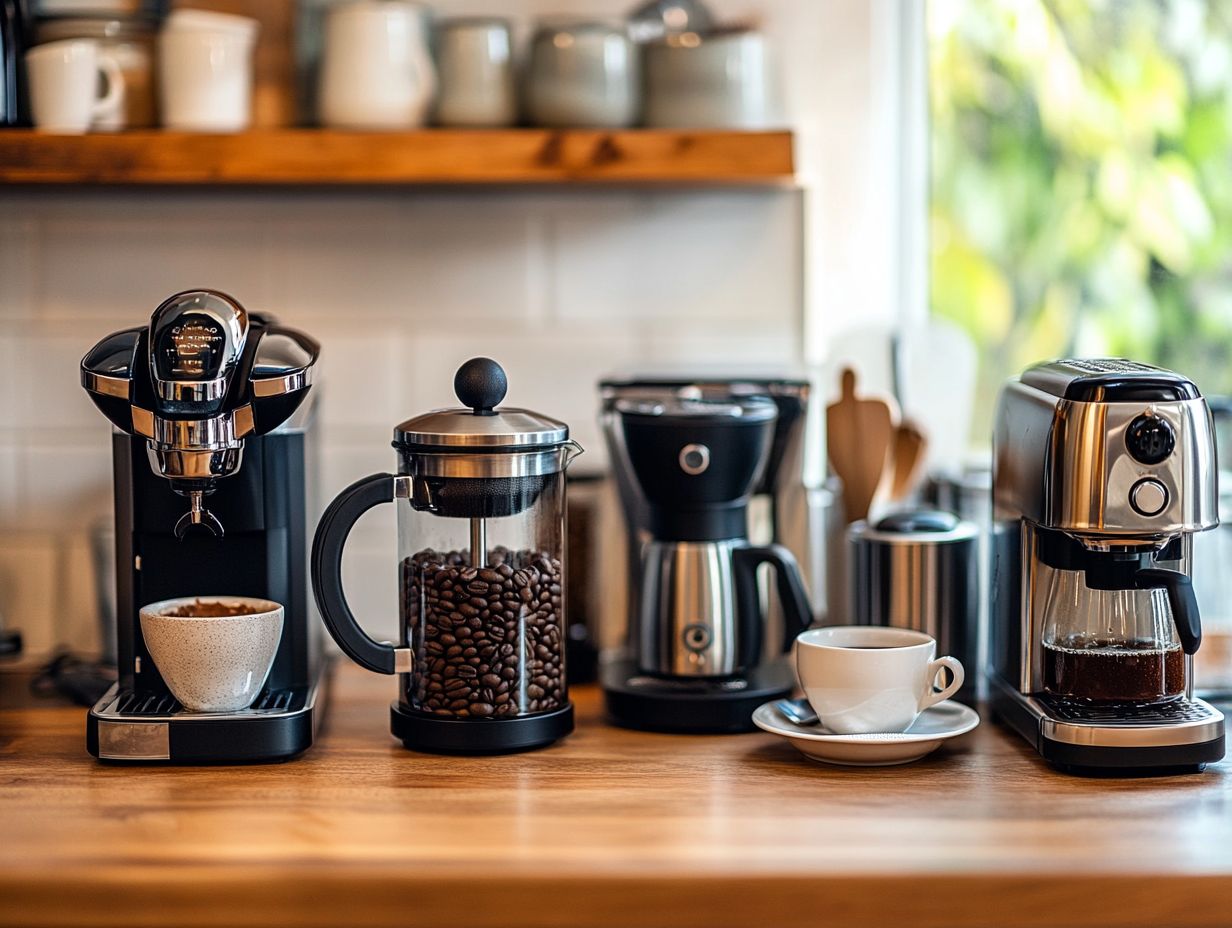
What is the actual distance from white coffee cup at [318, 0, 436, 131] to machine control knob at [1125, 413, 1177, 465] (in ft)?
2.40

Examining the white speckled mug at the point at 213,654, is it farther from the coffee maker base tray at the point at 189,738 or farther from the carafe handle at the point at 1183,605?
the carafe handle at the point at 1183,605

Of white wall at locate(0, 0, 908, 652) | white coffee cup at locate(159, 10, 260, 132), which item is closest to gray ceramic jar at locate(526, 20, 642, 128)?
white wall at locate(0, 0, 908, 652)

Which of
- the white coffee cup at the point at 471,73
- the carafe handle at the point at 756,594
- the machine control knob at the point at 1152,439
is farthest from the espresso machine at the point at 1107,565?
the white coffee cup at the point at 471,73

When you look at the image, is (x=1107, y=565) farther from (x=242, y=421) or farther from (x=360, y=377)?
(x=360, y=377)

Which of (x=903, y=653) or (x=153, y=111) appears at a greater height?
(x=153, y=111)

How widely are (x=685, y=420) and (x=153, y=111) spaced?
25.2 inches

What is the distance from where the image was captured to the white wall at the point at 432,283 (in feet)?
4.90

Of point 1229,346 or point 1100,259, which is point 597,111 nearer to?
point 1100,259

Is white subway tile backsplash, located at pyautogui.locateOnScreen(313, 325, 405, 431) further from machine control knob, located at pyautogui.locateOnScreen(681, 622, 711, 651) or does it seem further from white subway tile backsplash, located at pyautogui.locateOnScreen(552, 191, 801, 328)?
machine control knob, located at pyautogui.locateOnScreen(681, 622, 711, 651)

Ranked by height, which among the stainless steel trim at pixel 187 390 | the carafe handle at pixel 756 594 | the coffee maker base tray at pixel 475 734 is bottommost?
the coffee maker base tray at pixel 475 734

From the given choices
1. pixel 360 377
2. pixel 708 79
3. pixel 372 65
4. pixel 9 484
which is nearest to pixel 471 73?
pixel 372 65

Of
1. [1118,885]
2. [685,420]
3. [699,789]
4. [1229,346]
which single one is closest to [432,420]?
[685,420]

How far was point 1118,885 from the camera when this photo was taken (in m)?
0.85

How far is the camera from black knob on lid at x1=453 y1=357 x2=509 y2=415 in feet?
3.66
